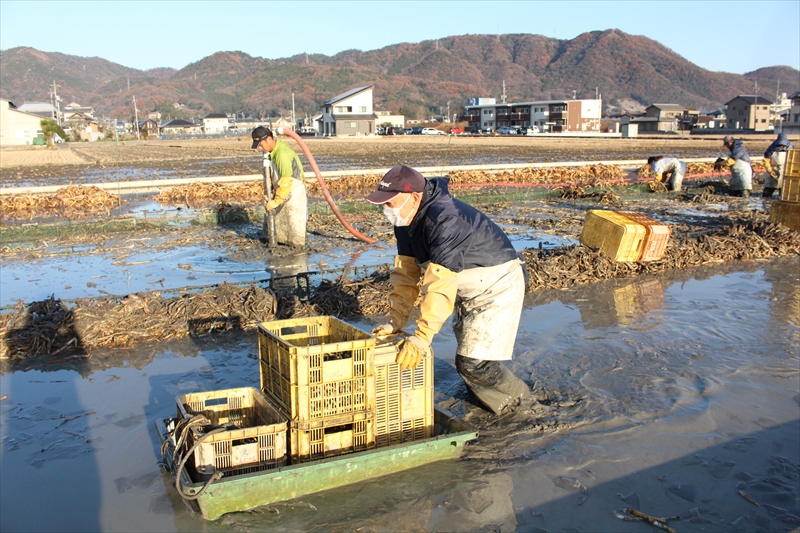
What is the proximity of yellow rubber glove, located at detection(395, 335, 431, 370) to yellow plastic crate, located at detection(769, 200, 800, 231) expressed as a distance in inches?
358

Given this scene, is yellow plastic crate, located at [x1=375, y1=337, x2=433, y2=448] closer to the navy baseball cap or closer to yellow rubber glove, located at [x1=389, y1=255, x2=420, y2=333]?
yellow rubber glove, located at [x1=389, y1=255, x2=420, y2=333]

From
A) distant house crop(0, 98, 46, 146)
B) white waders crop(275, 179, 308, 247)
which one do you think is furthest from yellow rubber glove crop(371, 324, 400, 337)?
distant house crop(0, 98, 46, 146)

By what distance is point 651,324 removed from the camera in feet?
21.8

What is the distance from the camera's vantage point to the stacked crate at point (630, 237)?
27.8 ft

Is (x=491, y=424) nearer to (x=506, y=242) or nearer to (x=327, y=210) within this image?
(x=506, y=242)

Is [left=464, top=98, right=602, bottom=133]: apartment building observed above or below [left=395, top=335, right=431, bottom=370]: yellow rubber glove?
above

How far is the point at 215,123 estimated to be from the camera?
117 m

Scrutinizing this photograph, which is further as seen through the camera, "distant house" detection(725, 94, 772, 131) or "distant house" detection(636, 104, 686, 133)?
"distant house" detection(725, 94, 772, 131)

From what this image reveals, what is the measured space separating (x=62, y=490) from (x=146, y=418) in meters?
0.90

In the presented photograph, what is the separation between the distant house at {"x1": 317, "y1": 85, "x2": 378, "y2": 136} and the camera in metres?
74.1

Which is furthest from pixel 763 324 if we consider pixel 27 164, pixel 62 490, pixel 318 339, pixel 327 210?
pixel 27 164

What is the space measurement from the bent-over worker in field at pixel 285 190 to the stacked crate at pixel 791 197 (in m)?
7.43

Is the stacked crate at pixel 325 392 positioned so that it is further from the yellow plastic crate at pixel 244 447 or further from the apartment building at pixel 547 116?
the apartment building at pixel 547 116

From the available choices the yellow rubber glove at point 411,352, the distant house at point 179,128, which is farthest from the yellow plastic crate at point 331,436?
the distant house at point 179,128
